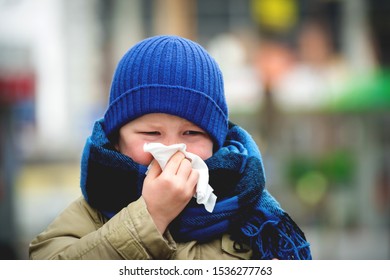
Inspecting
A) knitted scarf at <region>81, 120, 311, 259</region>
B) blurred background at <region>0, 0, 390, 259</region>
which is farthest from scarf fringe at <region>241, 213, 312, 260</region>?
blurred background at <region>0, 0, 390, 259</region>

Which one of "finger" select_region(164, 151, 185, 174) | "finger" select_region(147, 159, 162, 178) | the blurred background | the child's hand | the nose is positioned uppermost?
the nose

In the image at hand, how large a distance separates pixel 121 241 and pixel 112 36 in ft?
27.9

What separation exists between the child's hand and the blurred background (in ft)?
22.8

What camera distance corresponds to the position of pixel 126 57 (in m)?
1.79

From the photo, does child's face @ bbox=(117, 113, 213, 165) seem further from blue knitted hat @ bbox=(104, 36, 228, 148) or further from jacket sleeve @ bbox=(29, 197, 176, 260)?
jacket sleeve @ bbox=(29, 197, 176, 260)

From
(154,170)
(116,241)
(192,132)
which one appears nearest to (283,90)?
(192,132)

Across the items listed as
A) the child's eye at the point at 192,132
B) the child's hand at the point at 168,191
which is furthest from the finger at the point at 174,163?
the child's eye at the point at 192,132

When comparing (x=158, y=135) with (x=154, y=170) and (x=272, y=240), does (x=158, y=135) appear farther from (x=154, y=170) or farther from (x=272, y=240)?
(x=272, y=240)

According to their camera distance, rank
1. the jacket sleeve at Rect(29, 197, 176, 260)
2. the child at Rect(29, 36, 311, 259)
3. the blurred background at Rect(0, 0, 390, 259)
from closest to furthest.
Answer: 1. the jacket sleeve at Rect(29, 197, 176, 260)
2. the child at Rect(29, 36, 311, 259)
3. the blurred background at Rect(0, 0, 390, 259)

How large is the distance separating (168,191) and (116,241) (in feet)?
0.53

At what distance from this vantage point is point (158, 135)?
173 centimetres

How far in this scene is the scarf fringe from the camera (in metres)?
1.74

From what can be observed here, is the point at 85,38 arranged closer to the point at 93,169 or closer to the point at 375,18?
the point at 375,18
